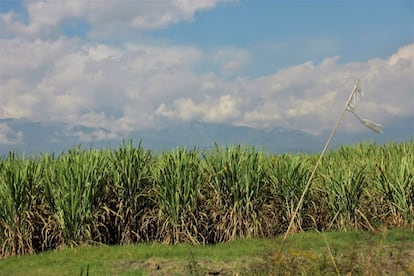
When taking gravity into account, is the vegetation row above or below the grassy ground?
above

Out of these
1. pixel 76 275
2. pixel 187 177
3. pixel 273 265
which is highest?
pixel 187 177

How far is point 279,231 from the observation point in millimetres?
12930

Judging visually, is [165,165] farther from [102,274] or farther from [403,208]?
[403,208]

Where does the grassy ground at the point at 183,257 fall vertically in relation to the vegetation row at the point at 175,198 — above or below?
below

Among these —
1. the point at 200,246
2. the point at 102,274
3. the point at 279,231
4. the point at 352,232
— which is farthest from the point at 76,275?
the point at 352,232

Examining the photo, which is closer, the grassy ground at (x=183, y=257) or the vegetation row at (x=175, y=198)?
the grassy ground at (x=183, y=257)

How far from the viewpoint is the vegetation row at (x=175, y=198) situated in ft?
39.2

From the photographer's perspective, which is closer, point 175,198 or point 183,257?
point 183,257

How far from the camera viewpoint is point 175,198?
1201cm

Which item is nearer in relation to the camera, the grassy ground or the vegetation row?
the grassy ground

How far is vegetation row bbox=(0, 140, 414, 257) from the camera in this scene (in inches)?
470

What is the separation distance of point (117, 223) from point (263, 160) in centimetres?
374

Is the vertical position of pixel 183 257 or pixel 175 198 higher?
pixel 175 198

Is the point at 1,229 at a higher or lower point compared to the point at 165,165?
lower
